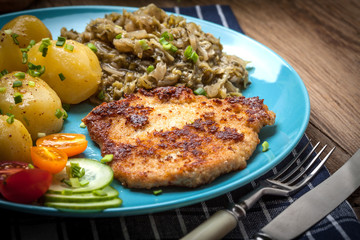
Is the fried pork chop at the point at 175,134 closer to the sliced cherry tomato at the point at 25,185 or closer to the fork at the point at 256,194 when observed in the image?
the fork at the point at 256,194

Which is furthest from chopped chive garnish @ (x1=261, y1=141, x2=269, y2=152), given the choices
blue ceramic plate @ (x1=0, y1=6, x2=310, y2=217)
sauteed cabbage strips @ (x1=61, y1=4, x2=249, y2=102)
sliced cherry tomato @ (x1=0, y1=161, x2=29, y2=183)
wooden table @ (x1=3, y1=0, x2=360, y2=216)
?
sliced cherry tomato @ (x1=0, y1=161, x2=29, y2=183)

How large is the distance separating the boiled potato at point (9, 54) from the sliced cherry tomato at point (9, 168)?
50.0 inches

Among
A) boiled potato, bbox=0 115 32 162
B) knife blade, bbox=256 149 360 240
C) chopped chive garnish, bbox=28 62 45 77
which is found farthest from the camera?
chopped chive garnish, bbox=28 62 45 77

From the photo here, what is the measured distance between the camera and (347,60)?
5.06 meters

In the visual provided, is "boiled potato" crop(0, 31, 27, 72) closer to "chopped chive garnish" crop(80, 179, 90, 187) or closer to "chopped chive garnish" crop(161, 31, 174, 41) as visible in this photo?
"chopped chive garnish" crop(161, 31, 174, 41)

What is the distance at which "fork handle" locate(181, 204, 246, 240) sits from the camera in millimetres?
2451

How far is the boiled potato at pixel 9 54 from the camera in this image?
12.0 ft

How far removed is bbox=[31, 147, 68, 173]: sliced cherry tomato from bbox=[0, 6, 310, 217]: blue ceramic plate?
1.11 feet

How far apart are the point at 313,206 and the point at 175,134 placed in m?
1.14

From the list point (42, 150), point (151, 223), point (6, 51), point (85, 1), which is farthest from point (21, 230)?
point (85, 1)

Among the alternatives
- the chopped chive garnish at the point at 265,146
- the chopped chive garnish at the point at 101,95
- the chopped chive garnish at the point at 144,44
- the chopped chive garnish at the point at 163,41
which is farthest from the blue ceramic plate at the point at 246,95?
the chopped chive garnish at the point at 163,41

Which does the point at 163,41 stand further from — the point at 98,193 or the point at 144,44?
the point at 98,193

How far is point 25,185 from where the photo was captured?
2.45 meters

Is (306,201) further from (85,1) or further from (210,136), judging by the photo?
(85,1)
